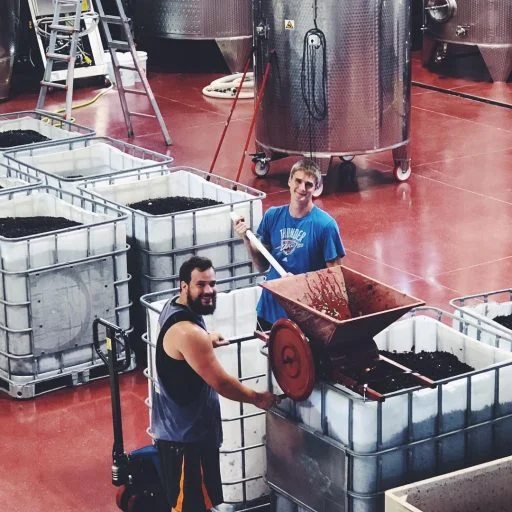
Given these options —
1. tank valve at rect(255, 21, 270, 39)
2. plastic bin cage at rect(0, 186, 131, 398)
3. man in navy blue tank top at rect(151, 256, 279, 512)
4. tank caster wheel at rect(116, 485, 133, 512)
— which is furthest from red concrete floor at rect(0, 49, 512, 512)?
tank valve at rect(255, 21, 270, 39)

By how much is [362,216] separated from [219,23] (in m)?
5.94

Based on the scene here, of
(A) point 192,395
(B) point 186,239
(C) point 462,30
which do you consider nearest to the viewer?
(A) point 192,395

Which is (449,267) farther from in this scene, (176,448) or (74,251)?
(176,448)

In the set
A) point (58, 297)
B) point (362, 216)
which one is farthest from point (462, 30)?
point (58, 297)

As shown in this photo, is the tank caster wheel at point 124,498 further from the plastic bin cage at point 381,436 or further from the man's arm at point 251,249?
the man's arm at point 251,249

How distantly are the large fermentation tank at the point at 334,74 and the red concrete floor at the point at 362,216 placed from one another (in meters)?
0.48

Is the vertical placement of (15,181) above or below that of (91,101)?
above

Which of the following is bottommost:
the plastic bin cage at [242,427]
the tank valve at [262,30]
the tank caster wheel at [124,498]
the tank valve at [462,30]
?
the tank caster wheel at [124,498]

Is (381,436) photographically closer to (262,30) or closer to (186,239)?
(186,239)

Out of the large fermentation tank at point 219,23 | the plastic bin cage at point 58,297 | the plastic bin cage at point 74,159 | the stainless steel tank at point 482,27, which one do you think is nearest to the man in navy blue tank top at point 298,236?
the plastic bin cage at point 58,297

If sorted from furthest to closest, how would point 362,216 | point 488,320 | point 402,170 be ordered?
1. point 402,170
2. point 362,216
3. point 488,320

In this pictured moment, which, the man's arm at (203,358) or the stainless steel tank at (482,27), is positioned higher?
the stainless steel tank at (482,27)

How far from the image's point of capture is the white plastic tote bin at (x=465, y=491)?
461 cm

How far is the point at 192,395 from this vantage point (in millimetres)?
4914
